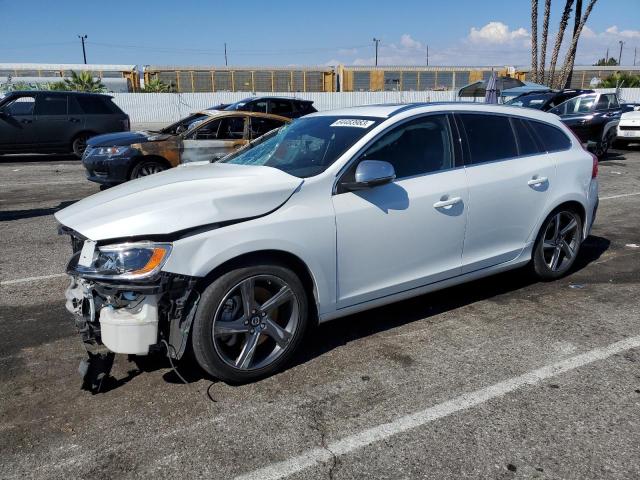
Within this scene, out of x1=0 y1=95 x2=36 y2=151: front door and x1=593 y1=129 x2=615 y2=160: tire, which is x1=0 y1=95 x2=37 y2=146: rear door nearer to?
x1=0 y1=95 x2=36 y2=151: front door

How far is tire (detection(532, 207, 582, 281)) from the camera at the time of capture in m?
5.05

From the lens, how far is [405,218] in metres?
3.91

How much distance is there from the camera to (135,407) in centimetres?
322

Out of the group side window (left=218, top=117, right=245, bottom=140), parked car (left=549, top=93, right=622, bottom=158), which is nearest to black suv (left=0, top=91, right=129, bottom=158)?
side window (left=218, top=117, right=245, bottom=140)

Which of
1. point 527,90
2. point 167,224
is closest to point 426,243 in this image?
point 167,224

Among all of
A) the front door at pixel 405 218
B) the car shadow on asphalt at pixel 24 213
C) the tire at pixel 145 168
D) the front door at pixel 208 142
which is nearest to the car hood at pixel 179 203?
the front door at pixel 405 218

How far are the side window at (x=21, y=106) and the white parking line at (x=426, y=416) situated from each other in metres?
14.8

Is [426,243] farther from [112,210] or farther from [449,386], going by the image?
[112,210]

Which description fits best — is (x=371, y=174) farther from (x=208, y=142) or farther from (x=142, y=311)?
(x=208, y=142)

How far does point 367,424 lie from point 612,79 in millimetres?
43163

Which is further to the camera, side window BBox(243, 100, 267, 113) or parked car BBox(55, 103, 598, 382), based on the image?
side window BBox(243, 100, 267, 113)

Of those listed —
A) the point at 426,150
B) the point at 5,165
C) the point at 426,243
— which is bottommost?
the point at 5,165

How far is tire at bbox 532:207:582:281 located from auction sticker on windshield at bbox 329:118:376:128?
1.96m

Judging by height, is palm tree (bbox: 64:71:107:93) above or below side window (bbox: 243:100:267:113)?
above
